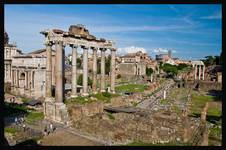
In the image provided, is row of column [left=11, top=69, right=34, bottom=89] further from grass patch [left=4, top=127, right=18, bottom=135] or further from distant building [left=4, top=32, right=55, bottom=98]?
grass patch [left=4, top=127, right=18, bottom=135]

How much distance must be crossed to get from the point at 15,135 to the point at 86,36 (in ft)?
47.3

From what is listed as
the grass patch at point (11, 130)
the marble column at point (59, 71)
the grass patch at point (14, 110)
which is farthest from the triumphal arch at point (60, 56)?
the grass patch at point (14, 110)

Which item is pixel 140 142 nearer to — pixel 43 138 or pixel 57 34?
pixel 43 138

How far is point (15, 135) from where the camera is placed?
18.9m

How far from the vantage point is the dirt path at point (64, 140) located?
17125 millimetres

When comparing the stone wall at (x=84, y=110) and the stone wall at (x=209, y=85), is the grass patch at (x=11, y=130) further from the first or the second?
the stone wall at (x=209, y=85)

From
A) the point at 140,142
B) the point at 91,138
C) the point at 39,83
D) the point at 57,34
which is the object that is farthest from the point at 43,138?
the point at 39,83

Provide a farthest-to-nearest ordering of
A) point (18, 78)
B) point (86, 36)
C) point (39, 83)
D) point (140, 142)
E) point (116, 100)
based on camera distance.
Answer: point (18, 78)
point (39, 83)
point (116, 100)
point (86, 36)
point (140, 142)

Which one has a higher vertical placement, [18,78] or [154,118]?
[18,78]

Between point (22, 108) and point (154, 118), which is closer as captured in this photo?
point (154, 118)

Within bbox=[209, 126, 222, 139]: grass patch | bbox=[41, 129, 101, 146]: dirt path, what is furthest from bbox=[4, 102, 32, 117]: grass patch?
bbox=[209, 126, 222, 139]: grass patch

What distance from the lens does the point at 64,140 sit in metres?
18.0

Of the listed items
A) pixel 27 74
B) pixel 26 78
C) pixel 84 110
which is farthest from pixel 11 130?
pixel 26 78
